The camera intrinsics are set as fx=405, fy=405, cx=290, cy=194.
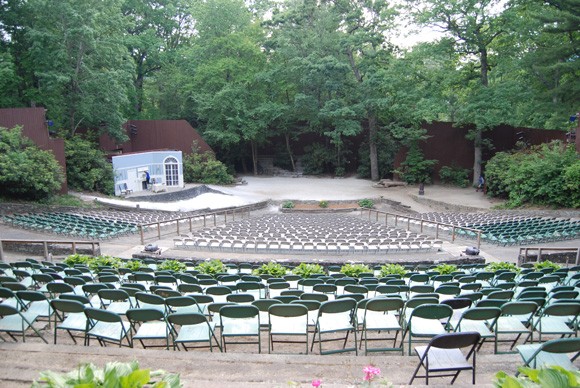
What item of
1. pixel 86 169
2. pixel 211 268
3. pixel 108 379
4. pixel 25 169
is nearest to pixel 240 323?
pixel 108 379

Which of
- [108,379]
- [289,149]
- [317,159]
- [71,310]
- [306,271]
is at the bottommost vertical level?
[306,271]

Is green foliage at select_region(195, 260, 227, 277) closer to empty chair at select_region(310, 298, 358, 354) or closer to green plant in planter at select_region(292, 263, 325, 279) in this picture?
green plant in planter at select_region(292, 263, 325, 279)

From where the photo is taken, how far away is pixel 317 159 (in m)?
40.5

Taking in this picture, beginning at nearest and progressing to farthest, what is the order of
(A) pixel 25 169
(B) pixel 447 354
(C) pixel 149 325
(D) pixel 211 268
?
(B) pixel 447 354 < (C) pixel 149 325 < (D) pixel 211 268 < (A) pixel 25 169

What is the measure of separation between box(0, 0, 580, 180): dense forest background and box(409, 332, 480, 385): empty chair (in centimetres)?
2747

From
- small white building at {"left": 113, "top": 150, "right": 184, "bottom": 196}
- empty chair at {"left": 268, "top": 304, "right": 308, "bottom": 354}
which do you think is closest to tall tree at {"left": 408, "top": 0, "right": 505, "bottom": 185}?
small white building at {"left": 113, "top": 150, "right": 184, "bottom": 196}

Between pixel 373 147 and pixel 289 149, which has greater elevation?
pixel 289 149

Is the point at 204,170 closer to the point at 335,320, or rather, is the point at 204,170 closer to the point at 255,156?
the point at 255,156

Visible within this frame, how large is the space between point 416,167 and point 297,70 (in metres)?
13.8

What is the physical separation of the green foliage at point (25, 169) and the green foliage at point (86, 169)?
4.20 m

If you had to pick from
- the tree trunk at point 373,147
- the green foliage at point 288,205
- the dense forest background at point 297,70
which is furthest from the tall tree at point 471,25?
the green foliage at point 288,205

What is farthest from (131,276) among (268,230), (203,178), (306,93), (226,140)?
(306,93)

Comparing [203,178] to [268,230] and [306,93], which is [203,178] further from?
[268,230]

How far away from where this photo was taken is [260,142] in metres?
41.4
